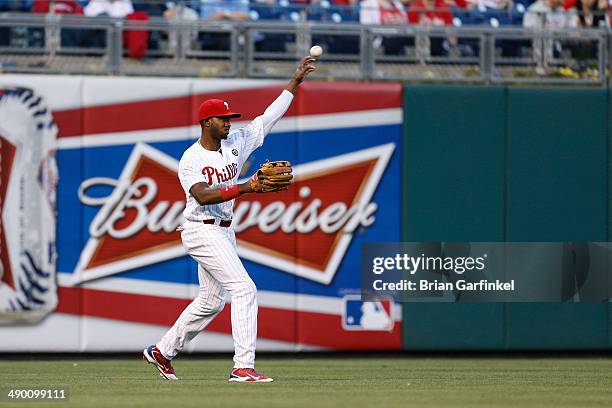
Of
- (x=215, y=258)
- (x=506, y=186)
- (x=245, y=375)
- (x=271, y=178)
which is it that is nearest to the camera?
(x=271, y=178)

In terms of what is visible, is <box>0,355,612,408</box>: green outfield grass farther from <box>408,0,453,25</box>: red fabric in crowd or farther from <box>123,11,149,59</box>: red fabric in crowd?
<box>408,0,453,25</box>: red fabric in crowd

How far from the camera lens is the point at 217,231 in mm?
8758

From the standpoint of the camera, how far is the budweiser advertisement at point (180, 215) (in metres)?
13.2

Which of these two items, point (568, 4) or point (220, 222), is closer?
point (220, 222)

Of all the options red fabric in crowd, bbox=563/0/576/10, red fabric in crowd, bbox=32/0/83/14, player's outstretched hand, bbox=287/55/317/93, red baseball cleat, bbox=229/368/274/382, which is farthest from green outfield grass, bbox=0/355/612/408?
red fabric in crowd, bbox=563/0/576/10

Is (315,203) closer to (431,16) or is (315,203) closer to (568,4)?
(431,16)

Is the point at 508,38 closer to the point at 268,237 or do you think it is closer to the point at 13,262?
the point at 268,237

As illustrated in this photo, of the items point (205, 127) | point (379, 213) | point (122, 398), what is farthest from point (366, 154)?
point (122, 398)

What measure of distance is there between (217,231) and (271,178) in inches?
26.7

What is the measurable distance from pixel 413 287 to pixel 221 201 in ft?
18.4

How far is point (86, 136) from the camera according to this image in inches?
520

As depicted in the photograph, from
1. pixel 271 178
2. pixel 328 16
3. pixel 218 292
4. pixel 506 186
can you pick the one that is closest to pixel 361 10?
pixel 328 16

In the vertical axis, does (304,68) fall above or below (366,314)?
above

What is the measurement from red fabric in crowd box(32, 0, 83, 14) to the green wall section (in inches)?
152
